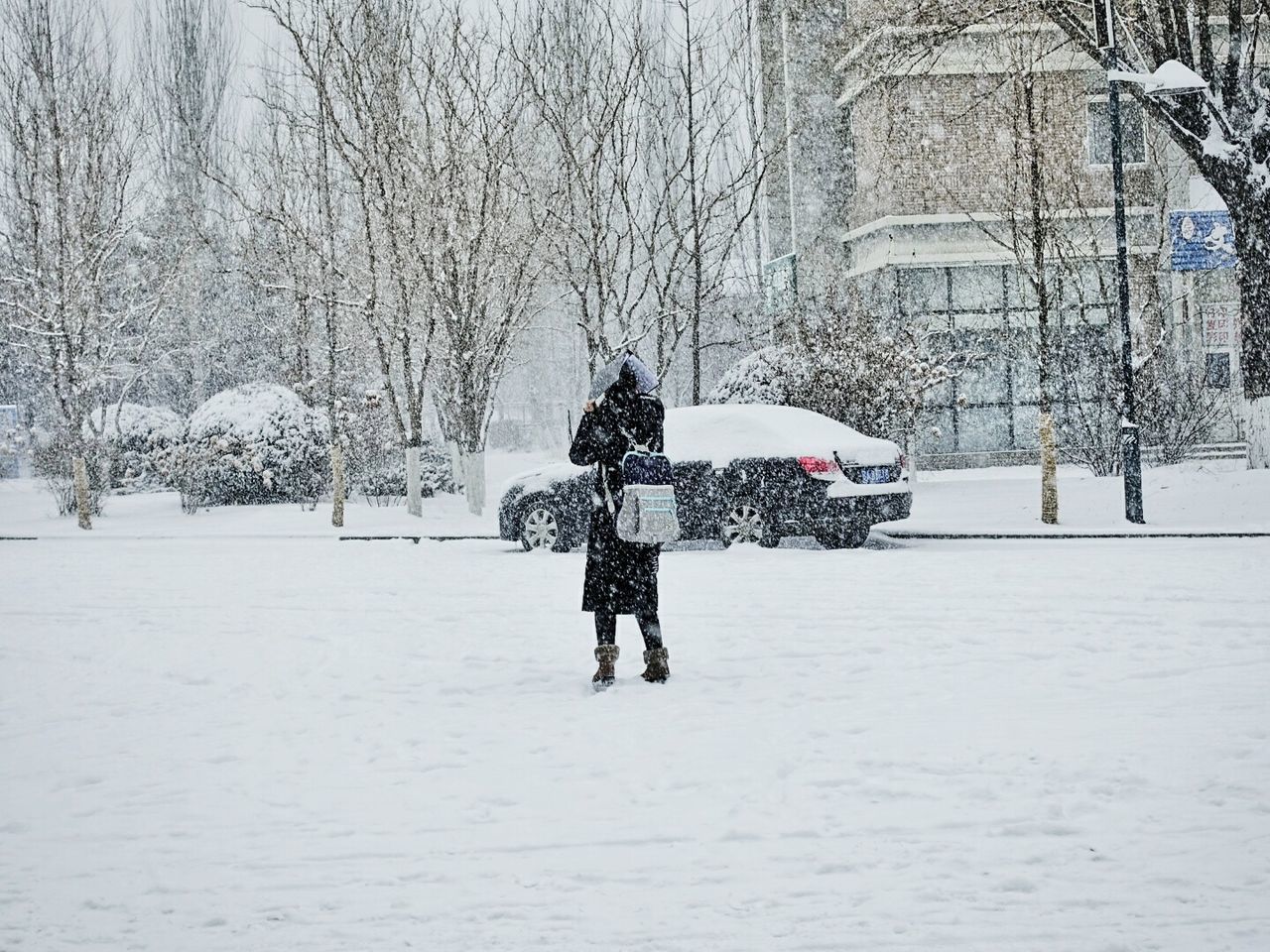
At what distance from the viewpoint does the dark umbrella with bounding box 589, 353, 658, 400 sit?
788cm

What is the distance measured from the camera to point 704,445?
50.8ft

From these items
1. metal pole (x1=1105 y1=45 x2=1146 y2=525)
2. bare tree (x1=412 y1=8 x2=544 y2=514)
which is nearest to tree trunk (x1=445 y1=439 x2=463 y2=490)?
bare tree (x1=412 y1=8 x2=544 y2=514)

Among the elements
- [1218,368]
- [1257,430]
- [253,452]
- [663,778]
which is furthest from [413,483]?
[663,778]

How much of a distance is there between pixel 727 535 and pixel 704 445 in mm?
1055

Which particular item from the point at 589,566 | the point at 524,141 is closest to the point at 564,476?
the point at 589,566

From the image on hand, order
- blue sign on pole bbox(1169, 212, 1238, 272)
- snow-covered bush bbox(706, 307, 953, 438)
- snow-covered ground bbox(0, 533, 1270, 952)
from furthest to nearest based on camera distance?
blue sign on pole bbox(1169, 212, 1238, 272), snow-covered bush bbox(706, 307, 953, 438), snow-covered ground bbox(0, 533, 1270, 952)

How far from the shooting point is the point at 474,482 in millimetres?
22781

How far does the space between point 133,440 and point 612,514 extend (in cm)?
2633

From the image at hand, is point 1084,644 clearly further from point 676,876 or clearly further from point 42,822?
point 42,822

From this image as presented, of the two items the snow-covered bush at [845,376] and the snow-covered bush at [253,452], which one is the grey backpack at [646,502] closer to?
the snow-covered bush at [845,376]

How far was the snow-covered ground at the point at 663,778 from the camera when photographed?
4094 millimetres

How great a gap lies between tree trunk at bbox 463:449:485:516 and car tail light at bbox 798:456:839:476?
8.87 m

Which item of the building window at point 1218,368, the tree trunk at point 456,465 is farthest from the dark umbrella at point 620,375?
the building window at point 1218,368

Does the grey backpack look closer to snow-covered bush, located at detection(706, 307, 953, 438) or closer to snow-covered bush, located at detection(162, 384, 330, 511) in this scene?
snow-covered bush, located at detection(706, 307, 953, 438)
